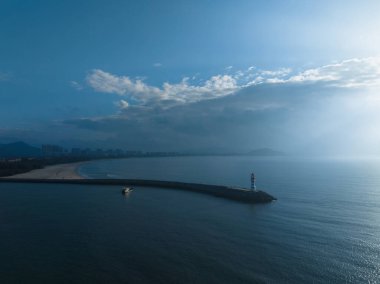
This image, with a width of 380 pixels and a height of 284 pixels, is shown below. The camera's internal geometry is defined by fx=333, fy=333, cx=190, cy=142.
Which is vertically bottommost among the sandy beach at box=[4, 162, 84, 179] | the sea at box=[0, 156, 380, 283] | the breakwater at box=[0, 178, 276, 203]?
the sea at box=[0, 156, 380, 283]

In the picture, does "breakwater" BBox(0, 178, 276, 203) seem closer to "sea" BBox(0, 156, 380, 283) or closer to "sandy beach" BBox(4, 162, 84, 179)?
"sea" BBox(0, 156, 380, 283)

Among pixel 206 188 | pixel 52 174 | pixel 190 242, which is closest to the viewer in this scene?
pixel 190 242

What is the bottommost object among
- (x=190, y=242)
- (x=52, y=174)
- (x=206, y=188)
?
(x=190, y=242)

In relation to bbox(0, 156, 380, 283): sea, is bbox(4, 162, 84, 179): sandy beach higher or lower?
higher

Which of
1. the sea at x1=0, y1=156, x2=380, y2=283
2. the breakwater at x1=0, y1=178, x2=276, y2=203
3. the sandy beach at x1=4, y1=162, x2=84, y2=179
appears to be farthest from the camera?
the sandy beach at x1=4, y1=162, x2=84, y2=179

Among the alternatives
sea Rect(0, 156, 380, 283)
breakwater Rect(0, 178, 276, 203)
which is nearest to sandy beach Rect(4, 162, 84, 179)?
breakwater Rect(0, 178, 276, 203)

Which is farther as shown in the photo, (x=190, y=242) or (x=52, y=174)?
(x=52, y=174)

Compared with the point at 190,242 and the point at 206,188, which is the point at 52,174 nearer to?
the point at 206,188

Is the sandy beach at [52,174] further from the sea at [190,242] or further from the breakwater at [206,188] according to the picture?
the sea at [190,242]

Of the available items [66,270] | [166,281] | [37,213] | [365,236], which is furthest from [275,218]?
[37,213]

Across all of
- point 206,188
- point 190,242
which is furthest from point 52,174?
point 190,242

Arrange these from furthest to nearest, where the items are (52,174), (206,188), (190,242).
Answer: (52,174), (206,188), (190,242)

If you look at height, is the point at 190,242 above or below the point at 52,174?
below
